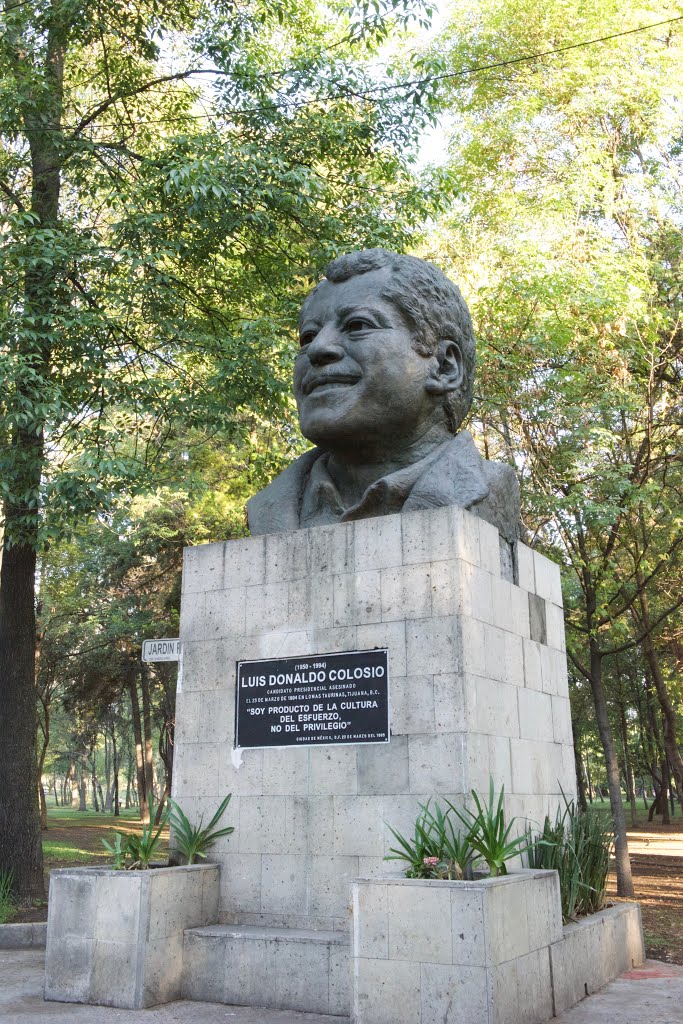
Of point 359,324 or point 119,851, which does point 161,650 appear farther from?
point 359,324

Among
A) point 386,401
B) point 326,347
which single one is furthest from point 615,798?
point 326,347

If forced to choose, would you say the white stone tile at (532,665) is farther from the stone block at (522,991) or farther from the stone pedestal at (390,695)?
the stone block at (522,991)

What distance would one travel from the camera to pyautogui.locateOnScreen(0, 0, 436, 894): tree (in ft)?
33.7

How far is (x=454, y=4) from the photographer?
18625 mm

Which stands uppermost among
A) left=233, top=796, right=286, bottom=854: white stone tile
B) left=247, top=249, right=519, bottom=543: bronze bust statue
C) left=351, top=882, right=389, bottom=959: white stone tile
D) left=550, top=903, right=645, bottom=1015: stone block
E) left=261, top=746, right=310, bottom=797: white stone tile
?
left=247, top=249, right=519, bottom=543: bronze bust statue

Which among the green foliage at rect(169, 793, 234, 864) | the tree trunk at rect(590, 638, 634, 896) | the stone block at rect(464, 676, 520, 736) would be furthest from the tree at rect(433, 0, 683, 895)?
the green foliage at rect(169, 793, 234, 864)

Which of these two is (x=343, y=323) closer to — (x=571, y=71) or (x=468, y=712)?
(x=468, y=712)

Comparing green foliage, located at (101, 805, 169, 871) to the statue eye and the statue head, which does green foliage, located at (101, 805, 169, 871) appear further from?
the statue eye

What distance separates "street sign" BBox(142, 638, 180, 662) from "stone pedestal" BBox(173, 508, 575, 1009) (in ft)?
1.44

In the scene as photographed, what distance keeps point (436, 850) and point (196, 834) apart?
192cm

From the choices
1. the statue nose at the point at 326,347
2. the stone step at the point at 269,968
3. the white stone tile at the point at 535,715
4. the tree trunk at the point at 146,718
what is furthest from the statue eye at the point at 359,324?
the tree trunk at the point at 146,718

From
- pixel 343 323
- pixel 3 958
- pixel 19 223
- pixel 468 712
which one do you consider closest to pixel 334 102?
pixel 19 223

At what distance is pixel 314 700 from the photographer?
20.5 feet

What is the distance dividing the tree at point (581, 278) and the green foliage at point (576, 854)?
18.5 ft
